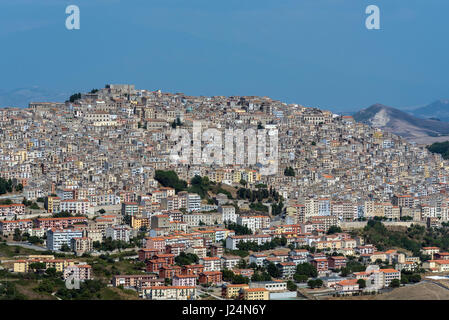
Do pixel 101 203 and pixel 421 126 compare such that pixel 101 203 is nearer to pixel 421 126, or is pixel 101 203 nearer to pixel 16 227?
pixel 16 227

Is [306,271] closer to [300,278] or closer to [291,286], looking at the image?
[300,278]

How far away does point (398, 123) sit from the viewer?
53.4 meters

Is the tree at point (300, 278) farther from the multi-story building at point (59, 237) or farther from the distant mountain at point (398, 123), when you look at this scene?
the distant mountain at point (398, 123)

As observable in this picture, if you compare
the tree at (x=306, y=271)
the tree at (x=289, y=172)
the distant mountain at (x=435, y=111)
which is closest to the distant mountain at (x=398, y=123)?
the distant mountain at (x=435, y=111)

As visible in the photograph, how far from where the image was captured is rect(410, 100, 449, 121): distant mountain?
247 ft

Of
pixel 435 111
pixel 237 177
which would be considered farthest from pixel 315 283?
pixel 435 111

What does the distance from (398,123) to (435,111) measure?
80.9 feet

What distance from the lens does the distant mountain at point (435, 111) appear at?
247 feet

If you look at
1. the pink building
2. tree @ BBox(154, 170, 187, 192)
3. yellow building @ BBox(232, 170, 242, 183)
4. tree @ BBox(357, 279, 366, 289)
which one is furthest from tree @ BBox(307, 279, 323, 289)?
yellow building @ BBox(232, 170, 242, 183)

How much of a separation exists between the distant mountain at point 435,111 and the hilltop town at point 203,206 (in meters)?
42.9
